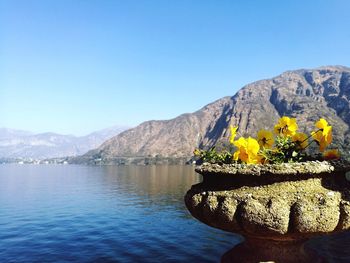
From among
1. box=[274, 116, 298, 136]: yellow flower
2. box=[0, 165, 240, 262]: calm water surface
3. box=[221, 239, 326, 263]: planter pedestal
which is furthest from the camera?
box=[0, 165, 240, 262]: calm water surface

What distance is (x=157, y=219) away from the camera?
2881 centimetres

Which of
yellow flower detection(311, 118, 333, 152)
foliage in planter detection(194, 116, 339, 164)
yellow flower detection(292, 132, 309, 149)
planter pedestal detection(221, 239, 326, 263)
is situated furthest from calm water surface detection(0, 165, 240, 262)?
A: yellow flower detection(311, 118, 333, 152)

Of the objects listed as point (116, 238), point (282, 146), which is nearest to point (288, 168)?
point (282, 146)

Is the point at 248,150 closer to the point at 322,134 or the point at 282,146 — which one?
the point at 282,146

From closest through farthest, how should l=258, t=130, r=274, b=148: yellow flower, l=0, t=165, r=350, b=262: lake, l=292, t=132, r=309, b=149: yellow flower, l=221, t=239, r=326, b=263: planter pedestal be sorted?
l=221, t=239, r=326, b=263: planter pedestal < l=292, t=132, r=309, b=149: yellow flower < l=258, t=130, r=274, b=148: yellow flower < l=0, t=165, r=350, b=262: lake

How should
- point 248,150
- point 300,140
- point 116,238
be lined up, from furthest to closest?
point 116,238 → point 300,140 → point 248,150

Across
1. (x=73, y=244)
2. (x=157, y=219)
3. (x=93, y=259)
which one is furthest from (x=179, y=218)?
(x=93, y=259)

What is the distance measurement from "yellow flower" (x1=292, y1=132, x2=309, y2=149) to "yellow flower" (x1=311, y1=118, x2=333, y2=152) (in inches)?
8.4

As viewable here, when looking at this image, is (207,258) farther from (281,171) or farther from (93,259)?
(281,171)

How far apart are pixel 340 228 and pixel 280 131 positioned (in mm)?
2075

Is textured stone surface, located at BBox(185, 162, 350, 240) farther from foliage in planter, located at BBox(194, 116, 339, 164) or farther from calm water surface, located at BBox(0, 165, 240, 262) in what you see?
calm water surface, located at BBox(0, 165, 240, 262)

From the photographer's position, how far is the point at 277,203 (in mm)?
4785

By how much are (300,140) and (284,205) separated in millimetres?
1736

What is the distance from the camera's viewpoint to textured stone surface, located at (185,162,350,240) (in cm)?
477
